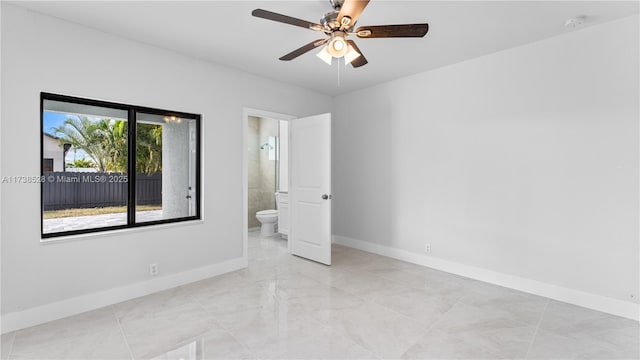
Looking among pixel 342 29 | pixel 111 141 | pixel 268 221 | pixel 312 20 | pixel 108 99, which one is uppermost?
pixel 312 20

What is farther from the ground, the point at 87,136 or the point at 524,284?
the point at 87,136

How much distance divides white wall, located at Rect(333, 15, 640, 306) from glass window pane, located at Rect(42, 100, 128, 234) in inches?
134

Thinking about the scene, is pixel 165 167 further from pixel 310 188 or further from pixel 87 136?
pixel 310 188

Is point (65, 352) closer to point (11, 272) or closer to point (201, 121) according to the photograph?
point (11, 272)

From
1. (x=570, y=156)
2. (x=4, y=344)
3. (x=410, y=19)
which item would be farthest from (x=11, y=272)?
(x=570, y=156)

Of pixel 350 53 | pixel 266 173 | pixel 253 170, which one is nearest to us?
pixel 350 53

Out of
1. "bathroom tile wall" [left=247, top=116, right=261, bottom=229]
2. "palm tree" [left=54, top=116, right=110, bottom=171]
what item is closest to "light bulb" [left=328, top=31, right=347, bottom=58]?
"palm tree" [left=54, top=116, right=110, bottom=171]

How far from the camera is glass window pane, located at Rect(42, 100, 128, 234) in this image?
9.00 ft

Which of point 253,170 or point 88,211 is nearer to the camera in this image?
point 88,211

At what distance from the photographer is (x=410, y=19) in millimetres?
2672

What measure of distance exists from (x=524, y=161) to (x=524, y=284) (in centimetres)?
134

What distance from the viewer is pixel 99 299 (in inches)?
113

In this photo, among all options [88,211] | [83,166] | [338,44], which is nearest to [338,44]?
[338,44]

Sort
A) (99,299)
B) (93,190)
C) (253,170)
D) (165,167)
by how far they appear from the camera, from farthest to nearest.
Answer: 1. (253,170)
2. (165,167)
3. (93,190)
4. (99,299)
